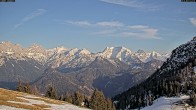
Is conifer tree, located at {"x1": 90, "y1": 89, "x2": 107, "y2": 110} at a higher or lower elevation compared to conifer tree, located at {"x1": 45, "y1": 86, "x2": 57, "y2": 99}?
lower

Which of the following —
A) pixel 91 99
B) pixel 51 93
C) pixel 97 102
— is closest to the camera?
pixel 51 93

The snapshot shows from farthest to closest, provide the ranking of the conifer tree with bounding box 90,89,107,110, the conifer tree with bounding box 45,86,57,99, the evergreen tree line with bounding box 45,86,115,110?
the conifer tree with bounding box 90,89,107,110 → the evergreen tree line with bounding box 45,86,115,110 → the conifer tree with bounding box 45,86,57,99

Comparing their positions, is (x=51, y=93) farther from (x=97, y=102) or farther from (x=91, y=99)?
(x=97, y=102)

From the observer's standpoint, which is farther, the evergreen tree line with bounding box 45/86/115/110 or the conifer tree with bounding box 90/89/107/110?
the conifer tree with bounding box 90/89/107/110

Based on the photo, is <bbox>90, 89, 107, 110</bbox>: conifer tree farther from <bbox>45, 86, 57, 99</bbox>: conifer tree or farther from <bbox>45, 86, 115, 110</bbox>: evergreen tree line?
<bbox>45, 86, 57, 99</bbox>: conifer tree

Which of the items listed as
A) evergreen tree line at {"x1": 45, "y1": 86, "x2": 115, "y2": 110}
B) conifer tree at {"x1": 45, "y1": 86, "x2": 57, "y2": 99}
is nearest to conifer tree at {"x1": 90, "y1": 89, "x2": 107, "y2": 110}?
evergreen tree line at {"x1": 45, "y1": 86, "x2": 115, "y2": 110}

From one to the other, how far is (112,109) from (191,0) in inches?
6541

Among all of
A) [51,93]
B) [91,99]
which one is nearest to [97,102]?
[91,99]

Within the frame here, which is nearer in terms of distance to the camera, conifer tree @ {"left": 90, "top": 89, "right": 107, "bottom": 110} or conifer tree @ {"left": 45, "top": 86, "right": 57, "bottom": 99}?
conifer tree @ {"left": 45, "top": 86, "right": 57, "bottom": 99}

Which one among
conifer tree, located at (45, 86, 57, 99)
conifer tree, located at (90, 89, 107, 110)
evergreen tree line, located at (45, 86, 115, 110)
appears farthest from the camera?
conifer tree, located at (90, 89, 107, 110)

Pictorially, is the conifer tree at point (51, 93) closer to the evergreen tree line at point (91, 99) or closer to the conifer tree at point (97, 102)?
the evergreen tree line at point (91, 99)

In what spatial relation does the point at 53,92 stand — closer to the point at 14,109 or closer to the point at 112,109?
the point at 112,109

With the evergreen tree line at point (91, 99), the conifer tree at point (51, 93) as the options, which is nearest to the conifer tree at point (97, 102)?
the evergreen tree line at point (91, 99)

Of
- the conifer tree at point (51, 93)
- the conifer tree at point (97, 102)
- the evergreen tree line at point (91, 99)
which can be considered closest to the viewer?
the conifer tree at point (51, 93)
